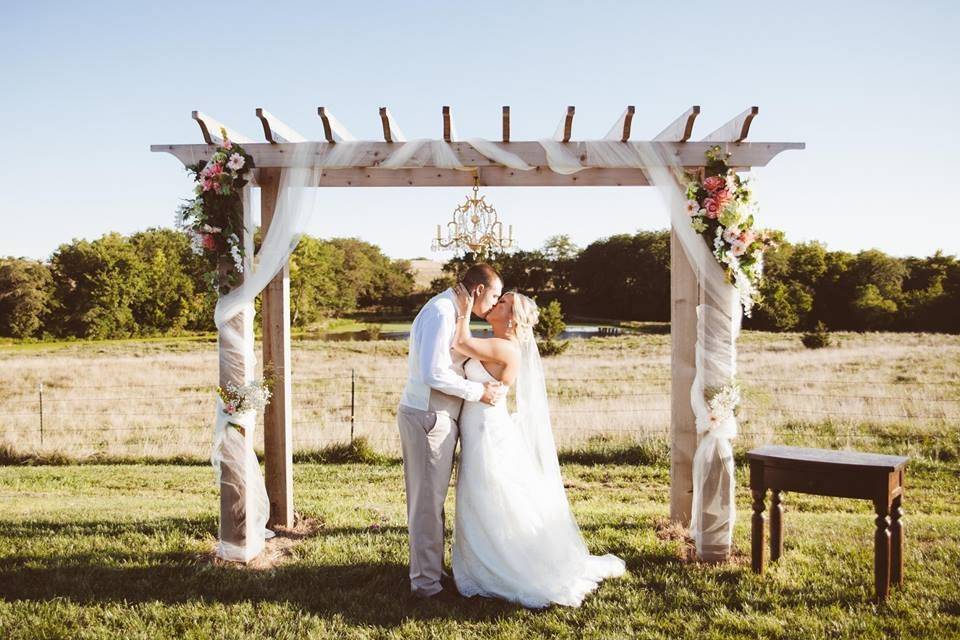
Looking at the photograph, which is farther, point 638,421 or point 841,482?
point 638,421

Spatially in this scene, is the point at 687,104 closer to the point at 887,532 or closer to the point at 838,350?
the point at 887,532

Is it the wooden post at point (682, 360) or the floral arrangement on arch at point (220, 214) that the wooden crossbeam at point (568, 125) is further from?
the floral arrangement on arch at point (220, 214)

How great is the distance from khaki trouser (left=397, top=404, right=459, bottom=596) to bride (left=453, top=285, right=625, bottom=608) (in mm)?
194

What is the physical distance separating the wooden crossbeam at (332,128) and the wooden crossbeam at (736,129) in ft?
9.46

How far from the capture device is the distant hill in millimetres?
43250

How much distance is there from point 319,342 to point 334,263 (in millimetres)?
13744

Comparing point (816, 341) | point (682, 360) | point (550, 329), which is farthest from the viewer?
point (816, 341)

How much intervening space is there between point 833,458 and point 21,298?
34733mm

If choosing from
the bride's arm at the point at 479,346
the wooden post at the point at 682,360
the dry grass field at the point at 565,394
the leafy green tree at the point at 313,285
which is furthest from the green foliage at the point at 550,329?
the leafy green tree at the point at 313,285

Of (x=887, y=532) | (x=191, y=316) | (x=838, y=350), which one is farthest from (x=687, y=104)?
(x=191, y=316)

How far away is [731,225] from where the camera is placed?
5.00m

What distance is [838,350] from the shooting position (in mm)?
22141

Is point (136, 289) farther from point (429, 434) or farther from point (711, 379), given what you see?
point (711, 379)

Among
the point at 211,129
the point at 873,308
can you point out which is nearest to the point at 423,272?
the point at 873,308
